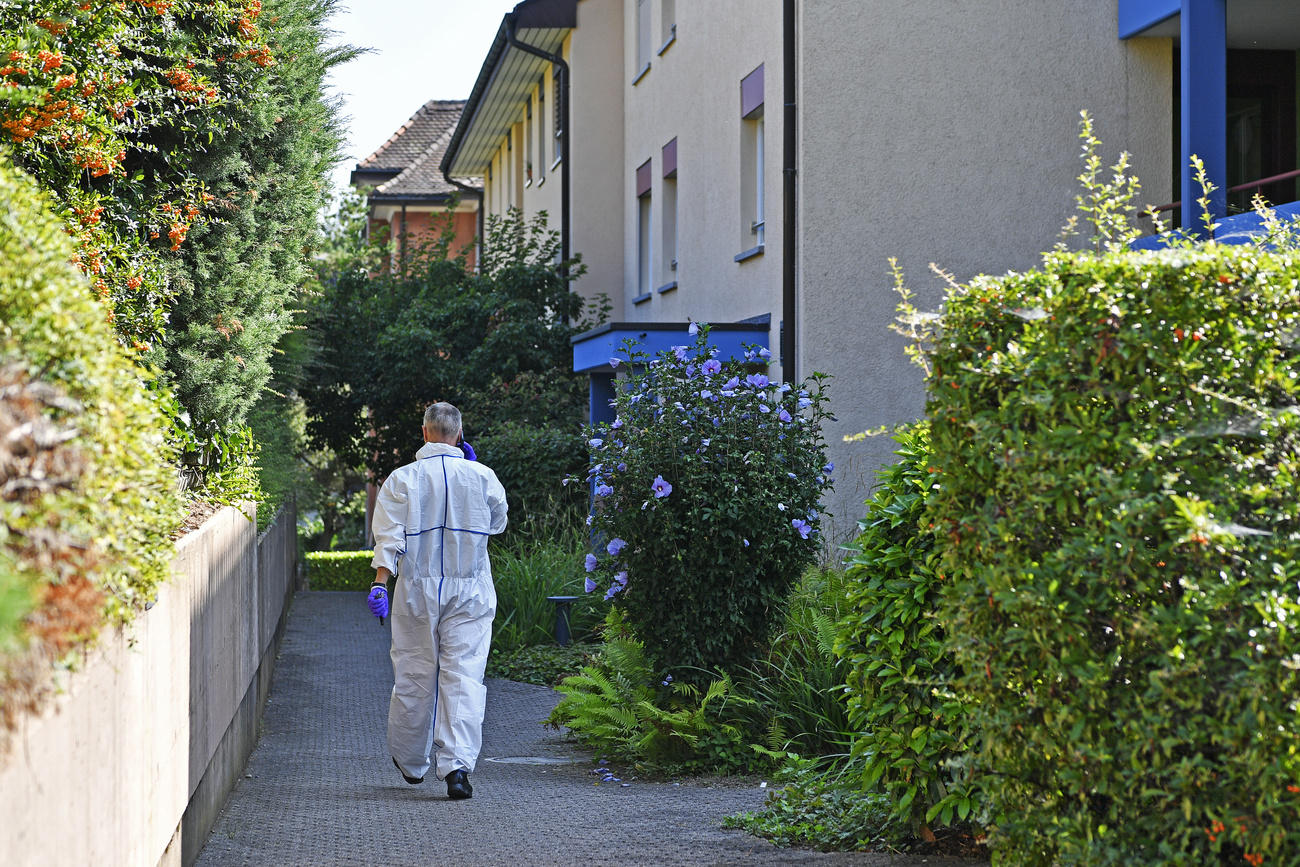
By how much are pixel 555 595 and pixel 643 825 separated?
6695mm

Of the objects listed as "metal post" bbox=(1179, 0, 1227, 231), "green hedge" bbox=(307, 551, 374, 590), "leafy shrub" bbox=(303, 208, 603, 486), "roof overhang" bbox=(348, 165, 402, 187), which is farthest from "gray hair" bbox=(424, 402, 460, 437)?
"roof overhang" bbox=(348, 165, 402, 187)

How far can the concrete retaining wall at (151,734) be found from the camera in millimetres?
2699

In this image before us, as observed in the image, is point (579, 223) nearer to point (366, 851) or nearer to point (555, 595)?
point (555, 595)

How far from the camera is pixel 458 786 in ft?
23.0

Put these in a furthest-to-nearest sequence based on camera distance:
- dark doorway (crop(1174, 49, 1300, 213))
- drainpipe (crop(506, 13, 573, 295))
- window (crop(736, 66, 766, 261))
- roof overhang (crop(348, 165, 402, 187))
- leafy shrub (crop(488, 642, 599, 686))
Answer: roof overhang (crop(348, 165, 402, 187)) < drainpipe (crop(506, 13, 573, 295)) < window (crop(736, 66, 766, 261)) < dark doorway (crop(1174, 49, 1300, 213)) < leafy shrub (crop(488, 642, 599, 686))

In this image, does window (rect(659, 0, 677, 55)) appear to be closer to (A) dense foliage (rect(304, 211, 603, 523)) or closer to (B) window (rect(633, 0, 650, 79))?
(B) window (rect(633, 0, 650, 79))

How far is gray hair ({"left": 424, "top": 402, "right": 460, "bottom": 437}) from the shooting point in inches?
295

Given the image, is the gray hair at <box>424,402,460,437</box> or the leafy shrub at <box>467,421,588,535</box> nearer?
the gray hair at <box>424,402,460,437</box>

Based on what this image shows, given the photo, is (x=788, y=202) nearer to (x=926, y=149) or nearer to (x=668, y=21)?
(x=926, y=149)

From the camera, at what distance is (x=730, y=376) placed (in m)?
8.37

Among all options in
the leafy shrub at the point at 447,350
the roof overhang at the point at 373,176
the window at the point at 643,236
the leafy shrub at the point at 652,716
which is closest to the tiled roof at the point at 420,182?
the roof overhang at the point at 373,176

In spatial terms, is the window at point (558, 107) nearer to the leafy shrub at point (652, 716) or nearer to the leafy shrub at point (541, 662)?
the leafy shrub at point (541, 662)

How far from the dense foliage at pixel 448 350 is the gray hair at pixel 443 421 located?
8.49 metres

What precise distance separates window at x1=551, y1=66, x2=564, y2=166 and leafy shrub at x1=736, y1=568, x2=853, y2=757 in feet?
48.9
